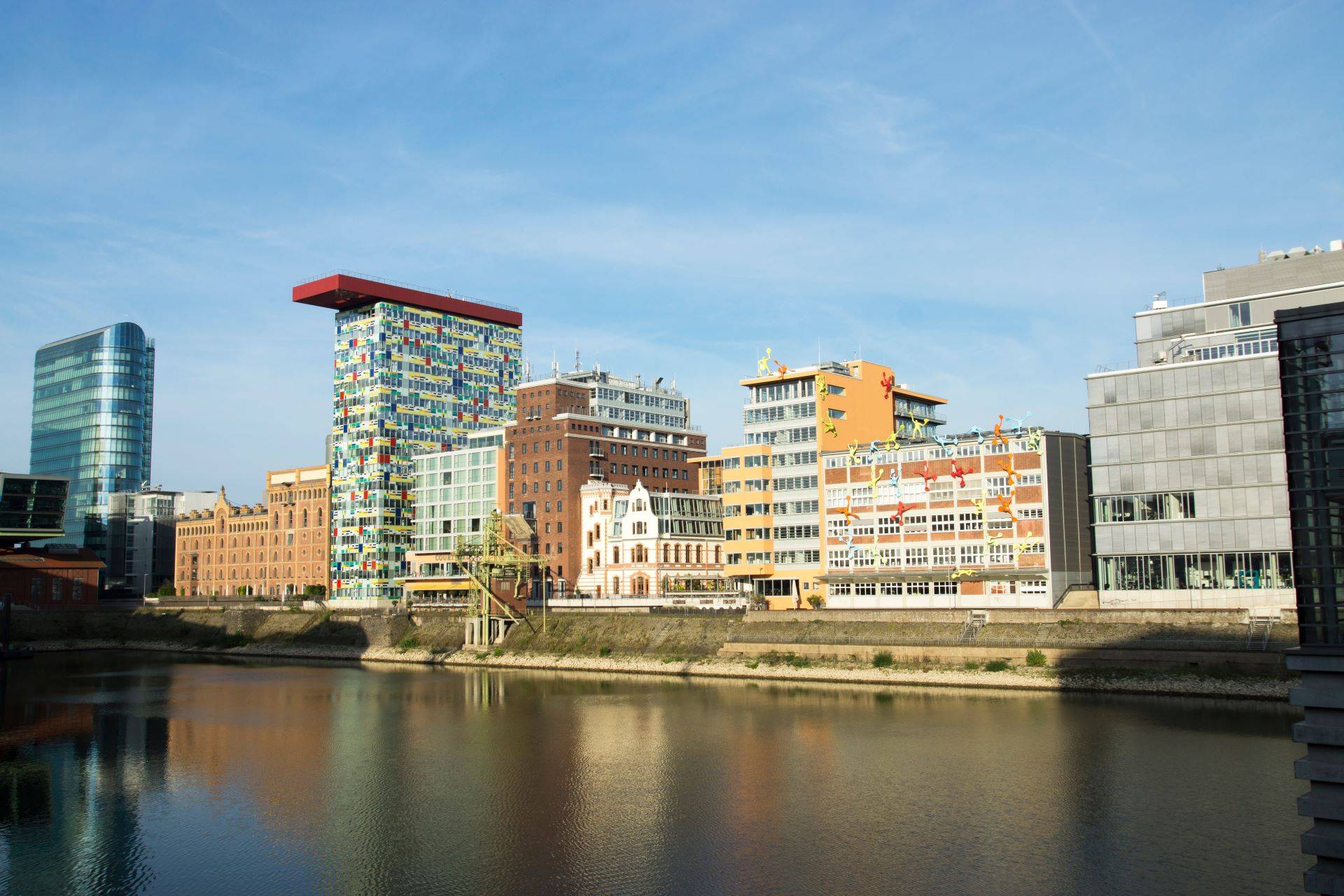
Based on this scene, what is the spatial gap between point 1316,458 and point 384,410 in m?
155

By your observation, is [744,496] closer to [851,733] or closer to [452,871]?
[851,733]

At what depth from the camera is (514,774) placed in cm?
5706

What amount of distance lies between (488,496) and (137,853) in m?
116

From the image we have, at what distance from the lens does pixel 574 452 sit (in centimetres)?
15000

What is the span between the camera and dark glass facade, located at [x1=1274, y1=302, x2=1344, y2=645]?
2955 centimetres

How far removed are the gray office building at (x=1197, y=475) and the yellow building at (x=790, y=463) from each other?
24354 millimetres

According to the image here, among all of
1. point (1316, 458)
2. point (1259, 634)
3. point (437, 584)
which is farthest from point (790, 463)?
point (1316, 458)

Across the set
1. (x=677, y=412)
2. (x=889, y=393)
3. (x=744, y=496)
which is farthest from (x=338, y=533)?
(x=889, y=393)

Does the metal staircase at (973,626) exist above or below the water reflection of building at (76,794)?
above

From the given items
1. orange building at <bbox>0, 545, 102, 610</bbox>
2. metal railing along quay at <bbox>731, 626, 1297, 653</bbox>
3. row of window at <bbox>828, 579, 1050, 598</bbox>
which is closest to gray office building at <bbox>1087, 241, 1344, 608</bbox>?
row of window at <bbox>828, 579, 1050, 598</bbox>

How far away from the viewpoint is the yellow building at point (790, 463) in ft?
385

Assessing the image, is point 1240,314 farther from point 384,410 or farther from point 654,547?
point 384,410

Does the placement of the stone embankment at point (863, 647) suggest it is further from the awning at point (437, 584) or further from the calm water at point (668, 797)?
the awning at point (437, 584)

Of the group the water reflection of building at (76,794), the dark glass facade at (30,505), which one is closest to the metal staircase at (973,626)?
the water reflection of building at (76,794)
